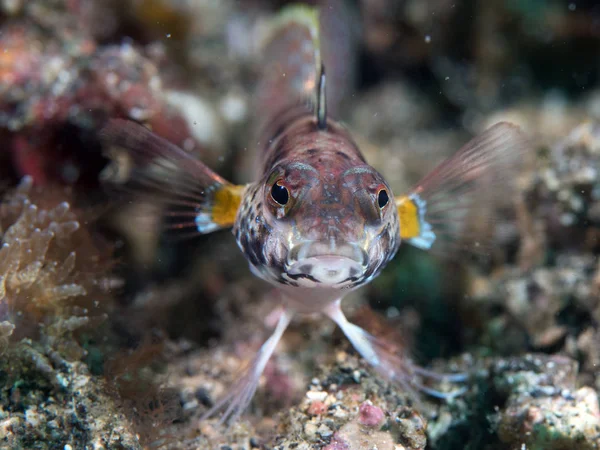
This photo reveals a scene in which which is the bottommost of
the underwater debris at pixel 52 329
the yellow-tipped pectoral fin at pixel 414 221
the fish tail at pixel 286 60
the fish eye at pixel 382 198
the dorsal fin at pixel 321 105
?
the underwater debris at pixel 52 329

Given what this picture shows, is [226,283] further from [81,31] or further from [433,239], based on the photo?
[81,31]

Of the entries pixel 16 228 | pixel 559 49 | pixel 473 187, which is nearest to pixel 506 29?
pixel 559 49

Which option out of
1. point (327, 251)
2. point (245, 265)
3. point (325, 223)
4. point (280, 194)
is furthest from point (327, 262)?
point (245, 265)

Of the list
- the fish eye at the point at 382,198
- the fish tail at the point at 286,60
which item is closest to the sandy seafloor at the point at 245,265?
the fish tail at the point at 286,60

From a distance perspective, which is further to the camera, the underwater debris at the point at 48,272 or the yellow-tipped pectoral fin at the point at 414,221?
the yellow-tipped pectoral fin at the point at 414,221

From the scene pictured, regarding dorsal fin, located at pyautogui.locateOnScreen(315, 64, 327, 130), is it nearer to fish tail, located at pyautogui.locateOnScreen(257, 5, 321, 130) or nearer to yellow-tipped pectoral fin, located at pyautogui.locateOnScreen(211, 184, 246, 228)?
yellow-tipped pectoral fin, located at pyautogui.locateOnScreen(211, 184, 246, 228)

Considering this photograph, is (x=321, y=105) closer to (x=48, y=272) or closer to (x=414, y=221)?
(x=414, y=221)

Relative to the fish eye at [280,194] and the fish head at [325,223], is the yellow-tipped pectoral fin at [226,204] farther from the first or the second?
the fish eye at [280,194]
